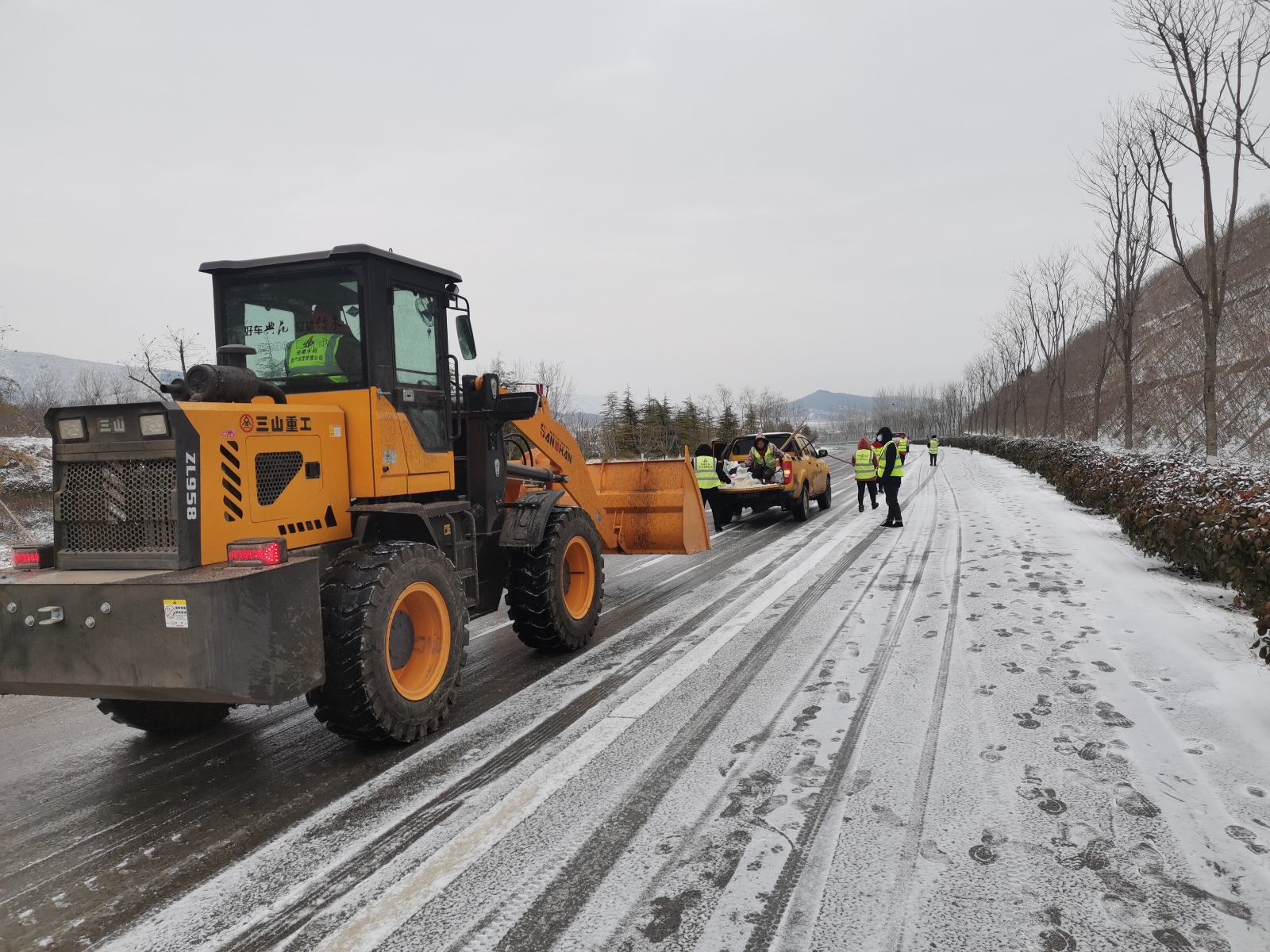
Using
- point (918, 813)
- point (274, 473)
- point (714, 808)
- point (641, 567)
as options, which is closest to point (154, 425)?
point (274, 473)

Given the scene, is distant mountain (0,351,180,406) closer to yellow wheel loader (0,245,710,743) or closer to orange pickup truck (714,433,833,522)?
orange pickup truck (714,433,833,522)

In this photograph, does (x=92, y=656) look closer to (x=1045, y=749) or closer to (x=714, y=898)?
(x=714, y=898)

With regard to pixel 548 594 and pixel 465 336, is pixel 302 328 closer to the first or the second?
pixel 465 336

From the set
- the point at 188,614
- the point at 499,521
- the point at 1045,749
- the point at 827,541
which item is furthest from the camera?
the point at 827,541

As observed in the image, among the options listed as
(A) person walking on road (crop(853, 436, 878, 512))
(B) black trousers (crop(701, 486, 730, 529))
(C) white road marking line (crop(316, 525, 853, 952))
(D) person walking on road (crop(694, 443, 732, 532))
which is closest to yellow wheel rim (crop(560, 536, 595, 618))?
(C) white road marking line (crop(316, 525, 853, 952))

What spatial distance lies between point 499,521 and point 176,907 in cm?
346

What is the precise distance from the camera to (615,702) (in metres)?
4.86

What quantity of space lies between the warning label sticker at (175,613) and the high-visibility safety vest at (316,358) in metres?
1.81

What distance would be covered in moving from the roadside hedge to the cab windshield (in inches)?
224

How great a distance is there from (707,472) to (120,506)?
10.7m

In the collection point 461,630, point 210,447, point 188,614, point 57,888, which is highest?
point 210,447

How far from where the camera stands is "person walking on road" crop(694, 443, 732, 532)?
13.8 meters

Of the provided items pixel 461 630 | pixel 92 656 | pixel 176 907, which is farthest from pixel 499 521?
pixel 176 907

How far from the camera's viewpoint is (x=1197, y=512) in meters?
7.36
